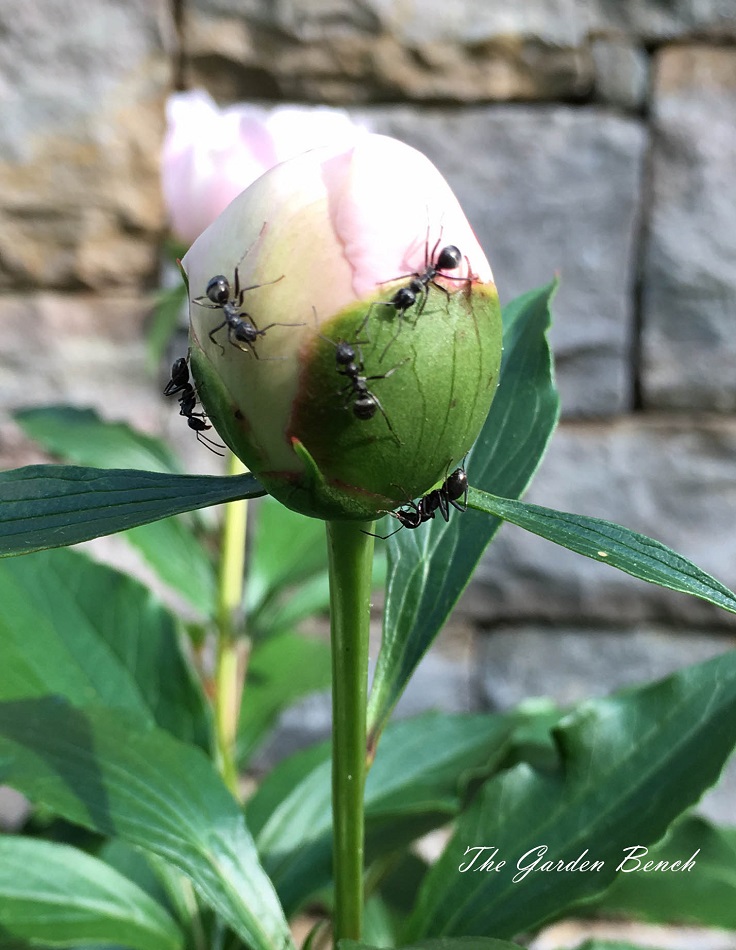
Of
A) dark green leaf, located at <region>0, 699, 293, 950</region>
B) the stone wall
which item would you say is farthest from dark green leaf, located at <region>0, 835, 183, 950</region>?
the stone wall

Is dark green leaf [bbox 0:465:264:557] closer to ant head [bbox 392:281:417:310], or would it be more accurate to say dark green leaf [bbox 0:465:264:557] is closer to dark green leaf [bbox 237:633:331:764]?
ant head [bbox 392:281:417:310]

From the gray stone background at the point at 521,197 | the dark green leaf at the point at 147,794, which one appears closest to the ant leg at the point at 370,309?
the dark green leaf at the point at 147,794

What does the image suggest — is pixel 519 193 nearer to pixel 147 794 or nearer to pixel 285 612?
pixel 285 612

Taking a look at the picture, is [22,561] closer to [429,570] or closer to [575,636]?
[429,570]

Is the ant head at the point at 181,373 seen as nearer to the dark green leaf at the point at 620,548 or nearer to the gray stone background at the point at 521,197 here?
the dark green leaf at the point at 620,548

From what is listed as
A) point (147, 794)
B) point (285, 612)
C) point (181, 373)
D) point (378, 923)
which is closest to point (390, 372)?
point (181, 373)
